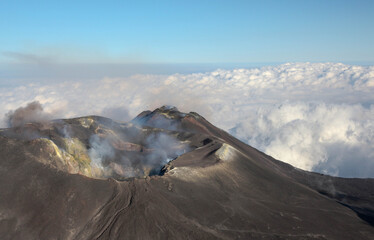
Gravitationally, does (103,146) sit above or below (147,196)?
below

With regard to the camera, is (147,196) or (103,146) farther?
(103,146)

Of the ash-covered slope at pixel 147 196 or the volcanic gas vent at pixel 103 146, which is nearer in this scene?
the ash-covered slope at pixel 147 196

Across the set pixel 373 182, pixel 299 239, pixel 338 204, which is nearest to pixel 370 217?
pixel 338 204

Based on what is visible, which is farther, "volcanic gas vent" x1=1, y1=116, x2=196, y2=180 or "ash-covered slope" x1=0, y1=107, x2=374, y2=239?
"volcanic gas vent" x1=1, y1=116, x2=196, y2=180

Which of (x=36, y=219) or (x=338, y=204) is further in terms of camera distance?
(x=338, y=204)

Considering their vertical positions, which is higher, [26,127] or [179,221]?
[26,127]

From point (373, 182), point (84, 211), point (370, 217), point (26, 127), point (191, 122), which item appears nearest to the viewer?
point (84, 211)

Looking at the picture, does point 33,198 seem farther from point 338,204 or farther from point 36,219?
point 338,204

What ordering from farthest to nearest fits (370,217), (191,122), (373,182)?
(191,122) < (373,182) < (370,217)
